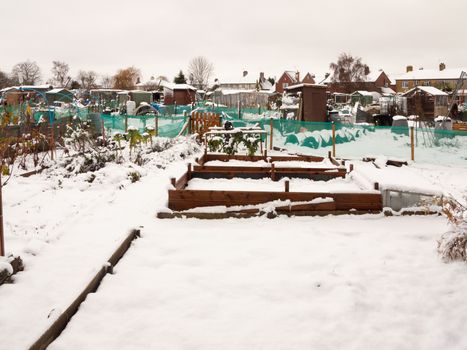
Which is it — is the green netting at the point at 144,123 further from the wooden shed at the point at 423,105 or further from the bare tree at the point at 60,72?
the bare tree at the point at 60,72

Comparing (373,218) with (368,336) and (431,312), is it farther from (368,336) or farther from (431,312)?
(368,336)

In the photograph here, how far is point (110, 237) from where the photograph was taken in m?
5.49

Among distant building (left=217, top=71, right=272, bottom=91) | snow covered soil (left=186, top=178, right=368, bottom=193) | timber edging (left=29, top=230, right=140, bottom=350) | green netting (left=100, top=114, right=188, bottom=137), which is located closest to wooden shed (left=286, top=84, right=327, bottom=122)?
green netting (left=100, top=114, right=188, bottom=137)

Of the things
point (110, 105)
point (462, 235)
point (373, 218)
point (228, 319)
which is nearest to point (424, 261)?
point (462, 235)

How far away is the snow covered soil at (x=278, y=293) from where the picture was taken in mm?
3197

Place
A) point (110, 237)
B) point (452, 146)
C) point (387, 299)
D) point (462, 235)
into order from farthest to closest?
point (452, 146)
point (110, 237)
point (462, 235)
point (387, 299)

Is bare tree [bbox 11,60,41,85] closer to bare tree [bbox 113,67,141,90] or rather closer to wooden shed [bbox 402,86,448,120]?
bare tree [bbox 113,67,141,90]

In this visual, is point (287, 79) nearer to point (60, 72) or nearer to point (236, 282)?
point (60, 72)

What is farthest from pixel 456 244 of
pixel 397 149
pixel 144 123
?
pixel 144 123

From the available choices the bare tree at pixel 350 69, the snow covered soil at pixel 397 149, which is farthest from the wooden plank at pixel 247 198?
the bare tree at pixel 350 69

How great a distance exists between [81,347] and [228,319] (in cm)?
109

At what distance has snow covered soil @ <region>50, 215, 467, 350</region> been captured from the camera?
320 cm

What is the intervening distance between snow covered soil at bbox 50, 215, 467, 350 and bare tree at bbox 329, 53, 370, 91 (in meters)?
69.0

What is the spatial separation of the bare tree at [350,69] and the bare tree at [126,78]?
40.4 m
